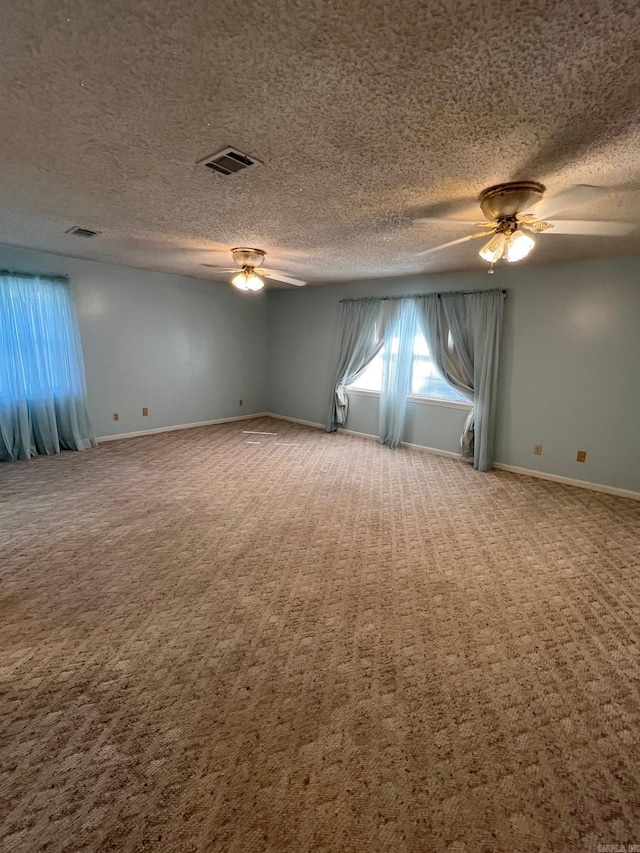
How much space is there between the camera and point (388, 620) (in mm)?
2133

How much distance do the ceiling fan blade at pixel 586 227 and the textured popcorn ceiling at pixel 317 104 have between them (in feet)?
0.26

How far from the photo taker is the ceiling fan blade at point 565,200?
206 centimetres

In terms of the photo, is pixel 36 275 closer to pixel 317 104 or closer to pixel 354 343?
pixel 354 343

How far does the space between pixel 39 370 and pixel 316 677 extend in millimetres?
4748

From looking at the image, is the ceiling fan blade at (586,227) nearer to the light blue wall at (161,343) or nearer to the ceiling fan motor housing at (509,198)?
the ceiling fan motor housing at (509,198)

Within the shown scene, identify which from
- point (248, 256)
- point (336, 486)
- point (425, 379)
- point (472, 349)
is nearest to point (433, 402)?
point (425, 379)

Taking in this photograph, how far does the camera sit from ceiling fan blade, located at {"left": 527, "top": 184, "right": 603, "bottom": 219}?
2.06 meters

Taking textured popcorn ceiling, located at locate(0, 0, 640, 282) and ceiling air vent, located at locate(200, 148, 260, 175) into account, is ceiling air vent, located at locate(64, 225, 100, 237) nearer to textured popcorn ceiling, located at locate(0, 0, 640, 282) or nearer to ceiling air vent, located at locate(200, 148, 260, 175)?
textured popcorn ceiling, located at locate(0, 0, 640, 282)

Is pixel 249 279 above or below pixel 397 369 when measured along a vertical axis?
above

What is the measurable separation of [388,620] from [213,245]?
11.4ft

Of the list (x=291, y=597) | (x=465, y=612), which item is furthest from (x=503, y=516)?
(x=291, y=597)

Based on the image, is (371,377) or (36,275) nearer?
(36,275)

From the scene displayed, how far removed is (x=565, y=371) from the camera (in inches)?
162

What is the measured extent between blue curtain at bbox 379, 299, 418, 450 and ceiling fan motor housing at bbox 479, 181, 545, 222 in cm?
291
